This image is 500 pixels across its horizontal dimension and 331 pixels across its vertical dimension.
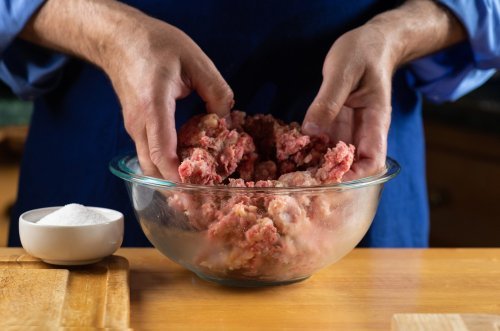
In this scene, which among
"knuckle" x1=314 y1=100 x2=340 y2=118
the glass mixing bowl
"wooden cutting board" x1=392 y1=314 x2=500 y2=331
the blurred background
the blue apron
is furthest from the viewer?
the blurred background

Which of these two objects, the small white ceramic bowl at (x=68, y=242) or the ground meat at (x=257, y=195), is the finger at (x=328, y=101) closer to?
the ground meat at (x=257, y=195)

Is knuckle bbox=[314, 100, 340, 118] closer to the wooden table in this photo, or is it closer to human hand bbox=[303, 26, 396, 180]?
human hand bbox=[303, 26, 396, 180]

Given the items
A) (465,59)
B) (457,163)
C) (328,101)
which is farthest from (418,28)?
(457,163)

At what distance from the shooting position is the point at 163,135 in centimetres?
95

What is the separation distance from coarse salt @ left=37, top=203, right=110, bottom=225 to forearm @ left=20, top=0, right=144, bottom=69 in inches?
8.1

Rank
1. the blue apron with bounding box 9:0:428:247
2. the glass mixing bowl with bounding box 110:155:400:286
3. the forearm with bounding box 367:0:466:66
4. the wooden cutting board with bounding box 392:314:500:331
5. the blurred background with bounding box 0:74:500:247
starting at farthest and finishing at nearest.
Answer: the blurred background with bounding box 0:74:500:247, the blue apron with bounding box 9:0:428:247, the forearm with bounding box 367:0:466:66, the glass mixing bowl with bounding box 110:155:400:286, the wooden cutting board with bounding box 392:314:500:331

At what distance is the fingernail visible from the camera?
101cm

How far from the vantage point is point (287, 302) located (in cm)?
92

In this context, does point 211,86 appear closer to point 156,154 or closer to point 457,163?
point 156,154

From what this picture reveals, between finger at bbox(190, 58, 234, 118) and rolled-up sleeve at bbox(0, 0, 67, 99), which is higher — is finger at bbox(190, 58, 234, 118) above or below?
above

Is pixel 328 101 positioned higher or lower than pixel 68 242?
higher

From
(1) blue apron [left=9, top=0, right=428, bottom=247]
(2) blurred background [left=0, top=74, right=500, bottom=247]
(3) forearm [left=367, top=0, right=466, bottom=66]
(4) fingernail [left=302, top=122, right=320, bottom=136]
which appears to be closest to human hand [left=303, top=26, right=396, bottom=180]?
(4) fingernail [left=302, top=122, right=320, bottom=136]

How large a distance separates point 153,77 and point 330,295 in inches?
12.4

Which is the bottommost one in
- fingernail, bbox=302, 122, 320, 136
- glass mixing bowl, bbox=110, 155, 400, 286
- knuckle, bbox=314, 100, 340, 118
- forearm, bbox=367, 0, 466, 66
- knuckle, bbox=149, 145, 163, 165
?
glass mixing bowl, bbox=110, 155, 400, 286
